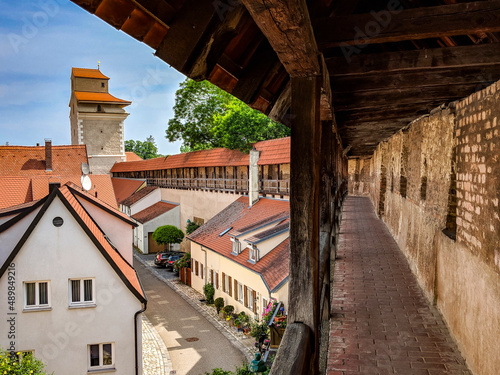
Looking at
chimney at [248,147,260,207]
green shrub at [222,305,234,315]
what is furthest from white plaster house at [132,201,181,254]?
green shrub at [222,305,234,315]

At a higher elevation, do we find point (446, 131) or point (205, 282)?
point (446, 131)

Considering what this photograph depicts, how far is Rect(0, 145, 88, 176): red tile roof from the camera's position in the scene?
2694cm

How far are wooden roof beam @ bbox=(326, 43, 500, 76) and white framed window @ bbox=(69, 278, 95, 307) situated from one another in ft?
35.3

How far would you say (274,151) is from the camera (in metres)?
21.8

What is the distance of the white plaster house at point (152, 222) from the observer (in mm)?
32344

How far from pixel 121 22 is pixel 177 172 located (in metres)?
33.3

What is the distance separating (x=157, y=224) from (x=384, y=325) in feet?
92.9

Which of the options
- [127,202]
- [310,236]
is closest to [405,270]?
[310,236]

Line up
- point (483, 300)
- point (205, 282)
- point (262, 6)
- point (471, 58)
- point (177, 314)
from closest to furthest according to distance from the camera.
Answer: point (262, 6), point (471, 58), point (483, 300), point (177, 314), point (205, 282)

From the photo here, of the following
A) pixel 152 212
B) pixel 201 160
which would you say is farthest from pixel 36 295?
pixel 152 212

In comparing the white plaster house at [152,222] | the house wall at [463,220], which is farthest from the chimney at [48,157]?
the house wall at [463,220]

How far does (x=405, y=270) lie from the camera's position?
8961mm

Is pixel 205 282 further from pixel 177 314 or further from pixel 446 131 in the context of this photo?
pixel 446 131

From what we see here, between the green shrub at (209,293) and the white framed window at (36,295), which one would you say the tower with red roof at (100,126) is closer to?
the green shrub at (209,293)
